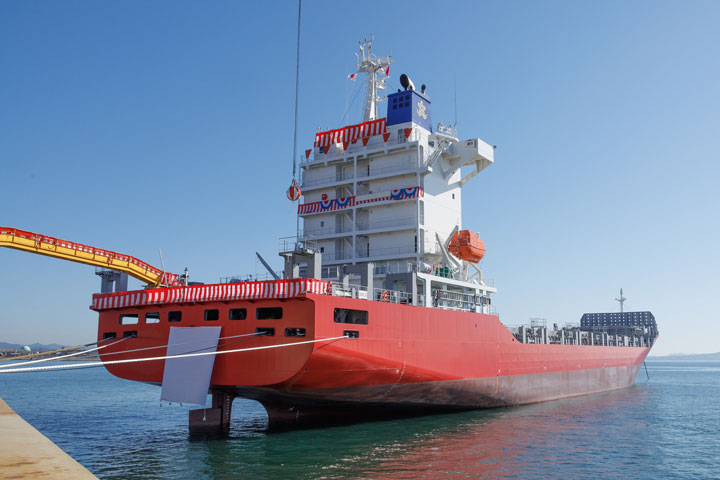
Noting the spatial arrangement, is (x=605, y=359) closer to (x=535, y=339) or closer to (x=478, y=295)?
(x=535, y=339)

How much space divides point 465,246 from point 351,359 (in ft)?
28.0

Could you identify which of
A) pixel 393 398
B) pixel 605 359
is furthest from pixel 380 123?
pixel 605 359

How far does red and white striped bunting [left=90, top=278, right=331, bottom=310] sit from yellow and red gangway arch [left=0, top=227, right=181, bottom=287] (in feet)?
4.06

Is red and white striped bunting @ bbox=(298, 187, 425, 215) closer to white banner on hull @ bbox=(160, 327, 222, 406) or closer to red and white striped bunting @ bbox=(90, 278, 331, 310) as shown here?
red and white striped bunting @ bbox=(90, 278, 331, 310)

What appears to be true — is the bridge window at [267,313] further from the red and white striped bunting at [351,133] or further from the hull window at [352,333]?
the red and white striped bunting at [351,133]

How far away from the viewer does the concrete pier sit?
4258 mm

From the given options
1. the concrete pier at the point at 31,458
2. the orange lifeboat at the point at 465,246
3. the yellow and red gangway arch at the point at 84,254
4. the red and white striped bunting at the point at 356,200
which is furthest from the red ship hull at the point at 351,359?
the concrete pier at the point at 31,458

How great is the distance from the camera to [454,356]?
62.9 ft

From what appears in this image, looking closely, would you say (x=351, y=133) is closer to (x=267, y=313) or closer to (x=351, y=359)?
(x=267, y=313)

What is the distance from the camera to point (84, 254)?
59.1 ft

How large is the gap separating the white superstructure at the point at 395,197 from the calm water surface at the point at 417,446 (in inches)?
218

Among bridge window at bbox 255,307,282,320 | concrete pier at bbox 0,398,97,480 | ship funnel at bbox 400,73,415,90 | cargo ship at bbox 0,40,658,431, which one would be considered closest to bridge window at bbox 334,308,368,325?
cargo ship at bbox 0,40,658,431

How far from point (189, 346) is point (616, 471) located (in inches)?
442

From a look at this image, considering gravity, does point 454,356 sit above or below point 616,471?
above
